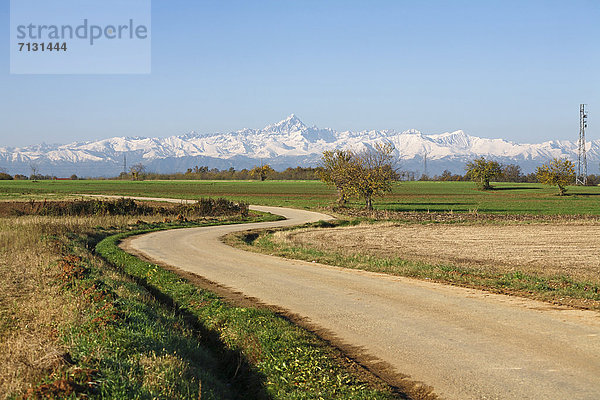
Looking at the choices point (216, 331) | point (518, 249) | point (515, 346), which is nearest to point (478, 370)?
point (515, 346)

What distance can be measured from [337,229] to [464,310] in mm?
26103

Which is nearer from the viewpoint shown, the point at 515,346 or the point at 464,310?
the point at 515,346

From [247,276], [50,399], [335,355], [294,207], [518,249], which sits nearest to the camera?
[50,399]

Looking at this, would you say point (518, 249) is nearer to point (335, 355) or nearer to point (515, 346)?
point (515, 346)

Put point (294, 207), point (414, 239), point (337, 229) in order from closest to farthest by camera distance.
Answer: point (414, 239)
point (337, 229)
point (294, 207)

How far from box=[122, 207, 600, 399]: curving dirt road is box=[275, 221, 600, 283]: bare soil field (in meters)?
5.61

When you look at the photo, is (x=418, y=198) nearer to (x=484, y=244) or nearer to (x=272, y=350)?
(x=484, y=244)

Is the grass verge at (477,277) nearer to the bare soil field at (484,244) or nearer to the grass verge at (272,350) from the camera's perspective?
the bare soil field at (484,244)

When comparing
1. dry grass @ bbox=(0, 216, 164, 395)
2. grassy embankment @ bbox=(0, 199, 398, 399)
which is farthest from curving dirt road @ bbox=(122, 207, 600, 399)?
dry grass @ bbox=(0, 216, 164, 395)

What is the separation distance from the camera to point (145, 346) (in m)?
9.45

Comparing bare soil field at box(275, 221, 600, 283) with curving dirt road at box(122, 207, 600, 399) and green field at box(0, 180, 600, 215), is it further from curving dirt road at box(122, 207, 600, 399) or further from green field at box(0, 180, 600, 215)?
green field at box(0, 180, 600, 215)

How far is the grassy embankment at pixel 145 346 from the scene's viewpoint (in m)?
7.85

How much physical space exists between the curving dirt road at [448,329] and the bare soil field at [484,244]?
18.4ft

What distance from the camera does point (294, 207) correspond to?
6269 cm
